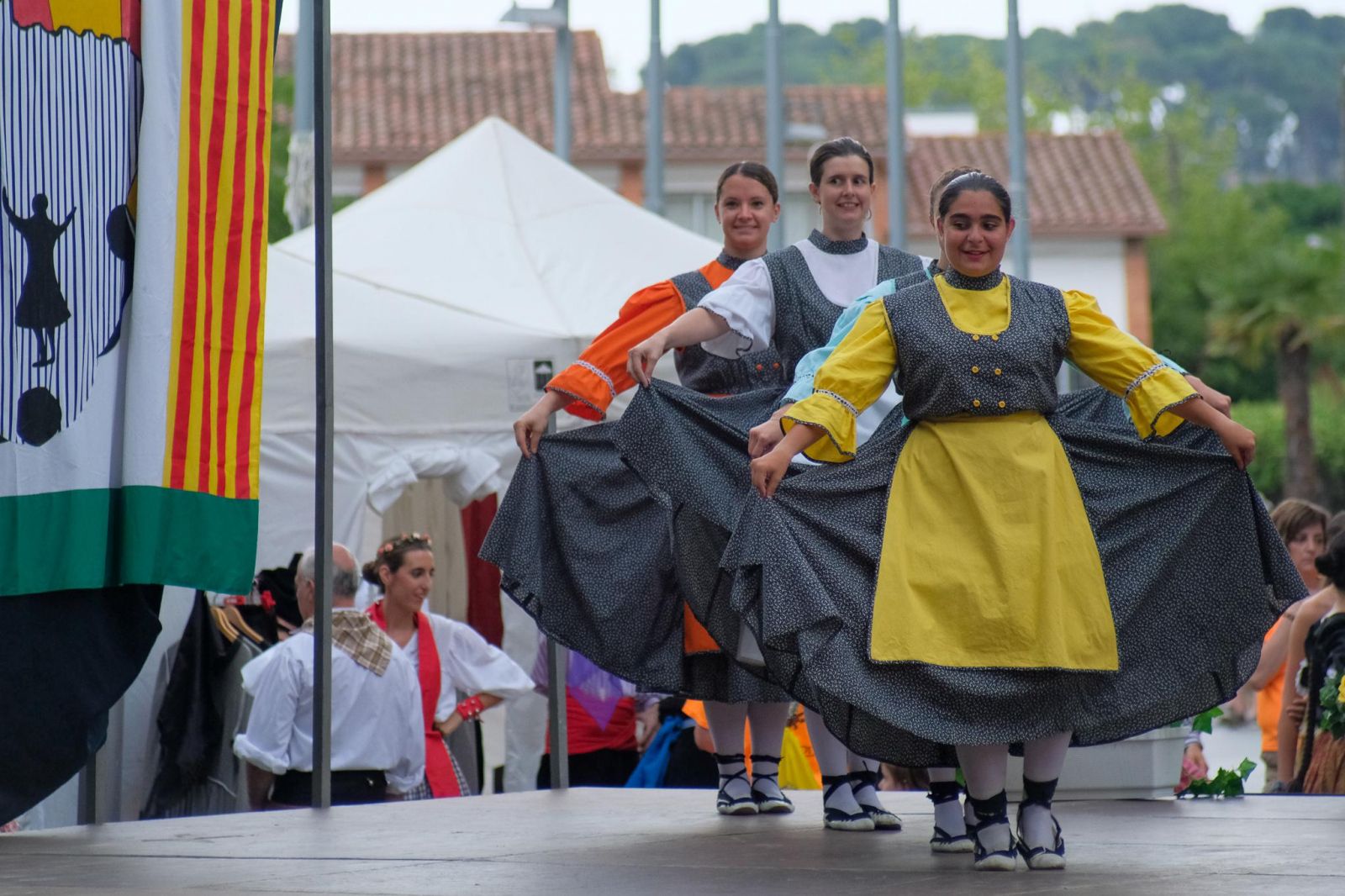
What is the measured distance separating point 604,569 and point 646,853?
1.19 meters

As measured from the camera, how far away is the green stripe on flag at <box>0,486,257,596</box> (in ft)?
15.9

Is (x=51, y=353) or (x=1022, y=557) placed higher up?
(x=51, y=353)

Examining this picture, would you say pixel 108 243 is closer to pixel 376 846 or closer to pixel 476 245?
pixel 376 846

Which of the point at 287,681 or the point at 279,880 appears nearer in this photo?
the point at 279,880

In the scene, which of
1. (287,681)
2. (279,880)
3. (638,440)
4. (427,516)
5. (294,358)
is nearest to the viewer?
(279,880)

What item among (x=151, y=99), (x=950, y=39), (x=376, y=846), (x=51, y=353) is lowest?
(x=376, y=846)

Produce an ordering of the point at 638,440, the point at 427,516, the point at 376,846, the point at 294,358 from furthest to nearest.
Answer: the point at 427,516 → the point at 294,358 → the point at 638,440 → the point at 376,846

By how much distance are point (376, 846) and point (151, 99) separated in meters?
1.90

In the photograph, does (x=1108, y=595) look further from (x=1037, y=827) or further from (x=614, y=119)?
(x=614, y=119)

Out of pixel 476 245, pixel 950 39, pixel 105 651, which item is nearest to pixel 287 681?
pixel 105 651

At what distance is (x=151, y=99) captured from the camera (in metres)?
5.14

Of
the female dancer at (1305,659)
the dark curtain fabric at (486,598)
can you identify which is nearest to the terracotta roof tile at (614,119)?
the dark curtain fabric at (486,598)

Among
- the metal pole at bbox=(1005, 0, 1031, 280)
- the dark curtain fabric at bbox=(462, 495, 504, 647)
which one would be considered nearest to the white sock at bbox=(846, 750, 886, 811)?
the dark curtain fabric at bbox=(462, 495, 504, 647)

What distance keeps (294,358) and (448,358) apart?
81 centimetres
